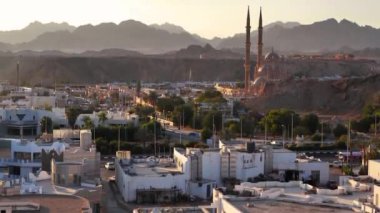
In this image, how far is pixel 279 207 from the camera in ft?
40.4

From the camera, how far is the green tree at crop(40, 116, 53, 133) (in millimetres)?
31263

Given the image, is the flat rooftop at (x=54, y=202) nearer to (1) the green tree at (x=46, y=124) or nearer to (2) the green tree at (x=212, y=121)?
(1) the green tree at (x=46, y=124)

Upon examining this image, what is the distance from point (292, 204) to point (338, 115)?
35.0 metres

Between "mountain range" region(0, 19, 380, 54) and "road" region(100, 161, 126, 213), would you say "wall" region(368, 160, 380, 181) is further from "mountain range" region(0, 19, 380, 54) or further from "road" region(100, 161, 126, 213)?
"mountain range" region(0, 19, 380, 54)

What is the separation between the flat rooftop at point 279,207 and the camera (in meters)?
12.0

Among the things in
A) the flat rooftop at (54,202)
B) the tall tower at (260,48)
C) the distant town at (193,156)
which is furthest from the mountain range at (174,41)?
the flat rooftop at (54,202)

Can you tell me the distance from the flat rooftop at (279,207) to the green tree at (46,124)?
19.7 meters

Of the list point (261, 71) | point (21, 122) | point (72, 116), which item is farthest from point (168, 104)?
point (261, 71)

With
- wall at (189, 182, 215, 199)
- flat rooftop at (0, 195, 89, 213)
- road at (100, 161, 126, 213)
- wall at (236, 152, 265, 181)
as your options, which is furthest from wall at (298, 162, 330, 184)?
flat rooftop at (0, 195, 89, 213)

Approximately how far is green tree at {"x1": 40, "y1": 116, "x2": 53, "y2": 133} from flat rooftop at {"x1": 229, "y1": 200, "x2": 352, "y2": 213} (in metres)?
19.7

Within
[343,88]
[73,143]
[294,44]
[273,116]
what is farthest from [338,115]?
[294,44]

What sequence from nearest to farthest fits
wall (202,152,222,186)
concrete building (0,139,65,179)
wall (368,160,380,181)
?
wall (368,160,380,181)
concrete building (0,139,65,179)
wall (202,152,222,186)

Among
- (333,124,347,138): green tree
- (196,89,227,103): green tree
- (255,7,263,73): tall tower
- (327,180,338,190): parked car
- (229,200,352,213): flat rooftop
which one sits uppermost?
(255,7,263,73): tall tower

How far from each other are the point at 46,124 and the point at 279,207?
20464mm
